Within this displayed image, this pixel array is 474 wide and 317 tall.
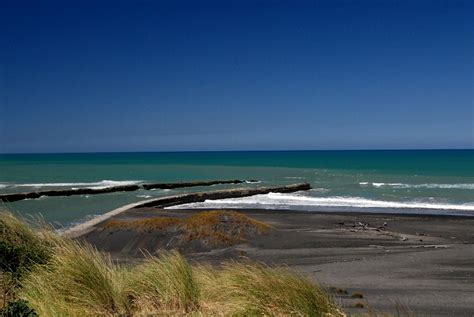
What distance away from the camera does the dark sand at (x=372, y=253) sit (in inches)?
342

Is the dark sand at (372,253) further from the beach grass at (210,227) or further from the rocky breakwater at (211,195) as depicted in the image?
the rocky breakwater at (211,195)

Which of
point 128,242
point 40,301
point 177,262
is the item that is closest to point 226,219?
point 128,242

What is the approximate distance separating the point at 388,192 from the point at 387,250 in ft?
83.2

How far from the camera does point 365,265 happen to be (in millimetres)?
11938

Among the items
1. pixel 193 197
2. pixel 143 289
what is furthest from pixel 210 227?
pixel 193 197

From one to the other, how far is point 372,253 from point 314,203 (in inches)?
686

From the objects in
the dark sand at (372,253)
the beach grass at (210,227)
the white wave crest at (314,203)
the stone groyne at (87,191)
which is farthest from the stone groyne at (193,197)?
the stone groyne at (87,191)

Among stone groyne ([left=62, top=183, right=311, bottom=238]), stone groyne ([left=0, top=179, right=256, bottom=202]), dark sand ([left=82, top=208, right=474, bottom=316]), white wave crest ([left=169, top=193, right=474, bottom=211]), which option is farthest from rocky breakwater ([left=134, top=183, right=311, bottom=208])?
stone groyne ([left=0, top=179, right=256, bottom=202])

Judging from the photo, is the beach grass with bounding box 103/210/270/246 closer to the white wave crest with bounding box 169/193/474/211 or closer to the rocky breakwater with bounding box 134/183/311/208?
the rocky breakwater with bounding box 134/183/311/208

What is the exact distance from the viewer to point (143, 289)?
6.43 meters

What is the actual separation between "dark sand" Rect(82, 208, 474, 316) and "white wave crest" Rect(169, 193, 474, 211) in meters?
5.88

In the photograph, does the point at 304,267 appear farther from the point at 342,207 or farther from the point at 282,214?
the point at 342,207

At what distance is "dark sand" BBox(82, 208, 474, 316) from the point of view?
8688 millimetres

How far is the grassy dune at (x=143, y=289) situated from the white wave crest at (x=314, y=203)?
22.5 meters
